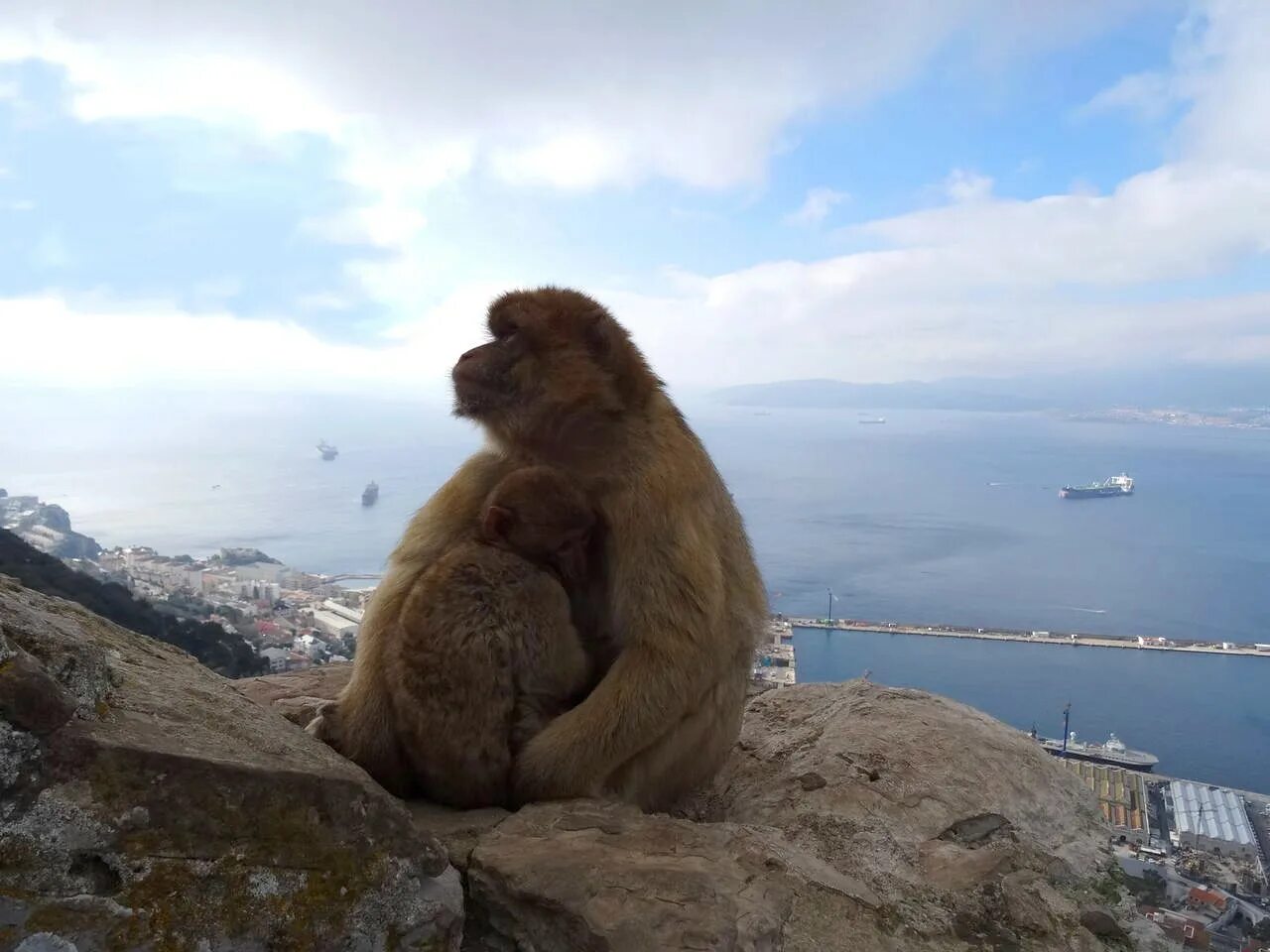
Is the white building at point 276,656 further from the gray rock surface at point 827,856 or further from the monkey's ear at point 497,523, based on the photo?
the monkey's ear at point 497,523

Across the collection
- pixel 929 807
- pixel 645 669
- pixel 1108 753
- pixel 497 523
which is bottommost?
pixel 1108 753

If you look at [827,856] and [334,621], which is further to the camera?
[334,621]

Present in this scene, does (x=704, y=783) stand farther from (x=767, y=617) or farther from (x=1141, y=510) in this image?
(x=1141, y=510)

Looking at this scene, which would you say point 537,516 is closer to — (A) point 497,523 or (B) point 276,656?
(A) point 497,523

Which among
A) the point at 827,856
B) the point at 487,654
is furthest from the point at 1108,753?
the point at 487,654

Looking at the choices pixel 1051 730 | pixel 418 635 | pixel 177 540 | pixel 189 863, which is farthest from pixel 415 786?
pixel 177 540

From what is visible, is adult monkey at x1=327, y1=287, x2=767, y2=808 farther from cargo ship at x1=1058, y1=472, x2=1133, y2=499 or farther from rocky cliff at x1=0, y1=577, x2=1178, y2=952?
cargo ship at x1=1058, y1=472, x2=1133, y2=499

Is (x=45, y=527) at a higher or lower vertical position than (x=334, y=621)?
higher

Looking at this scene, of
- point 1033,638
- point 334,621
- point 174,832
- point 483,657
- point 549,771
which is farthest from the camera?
point 1033,638
